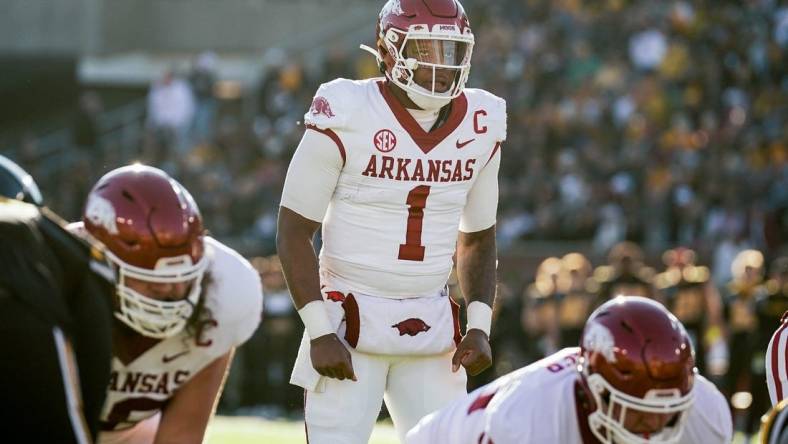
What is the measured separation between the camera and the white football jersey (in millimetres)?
4520

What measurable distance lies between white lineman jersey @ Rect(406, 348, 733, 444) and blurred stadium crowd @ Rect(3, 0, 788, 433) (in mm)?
6478

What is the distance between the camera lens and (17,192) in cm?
433

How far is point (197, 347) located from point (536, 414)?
1.02 meters

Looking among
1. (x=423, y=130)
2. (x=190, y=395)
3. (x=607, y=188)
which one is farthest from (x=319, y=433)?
(x=607, y=188)

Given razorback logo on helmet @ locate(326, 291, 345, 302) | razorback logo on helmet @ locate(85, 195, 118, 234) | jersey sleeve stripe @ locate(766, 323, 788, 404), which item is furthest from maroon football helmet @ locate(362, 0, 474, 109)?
jersey sleeve stripe @ locate(766, 323, 788, 404)

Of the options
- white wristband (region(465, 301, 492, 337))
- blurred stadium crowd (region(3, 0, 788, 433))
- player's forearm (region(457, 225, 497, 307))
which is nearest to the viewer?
white wristband (region(465, 301, 492, 337))

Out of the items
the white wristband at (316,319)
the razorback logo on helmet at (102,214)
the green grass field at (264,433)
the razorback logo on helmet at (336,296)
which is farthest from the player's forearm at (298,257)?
the green grass field at (264,433)

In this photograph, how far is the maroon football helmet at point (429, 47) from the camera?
451 centimetres

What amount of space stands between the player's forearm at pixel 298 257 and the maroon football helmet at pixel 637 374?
1126 mm

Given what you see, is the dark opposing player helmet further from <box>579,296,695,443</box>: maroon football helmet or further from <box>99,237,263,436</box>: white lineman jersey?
<box>579,296,695,443</box>: maroon football helmet

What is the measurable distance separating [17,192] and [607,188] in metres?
10.5

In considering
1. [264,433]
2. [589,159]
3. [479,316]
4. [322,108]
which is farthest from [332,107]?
[589,159]

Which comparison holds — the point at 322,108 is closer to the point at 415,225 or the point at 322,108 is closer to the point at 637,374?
the point at 415,225

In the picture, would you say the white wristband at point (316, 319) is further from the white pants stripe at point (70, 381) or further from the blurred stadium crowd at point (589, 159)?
the blurred stadium crowd at point (589, 159)
